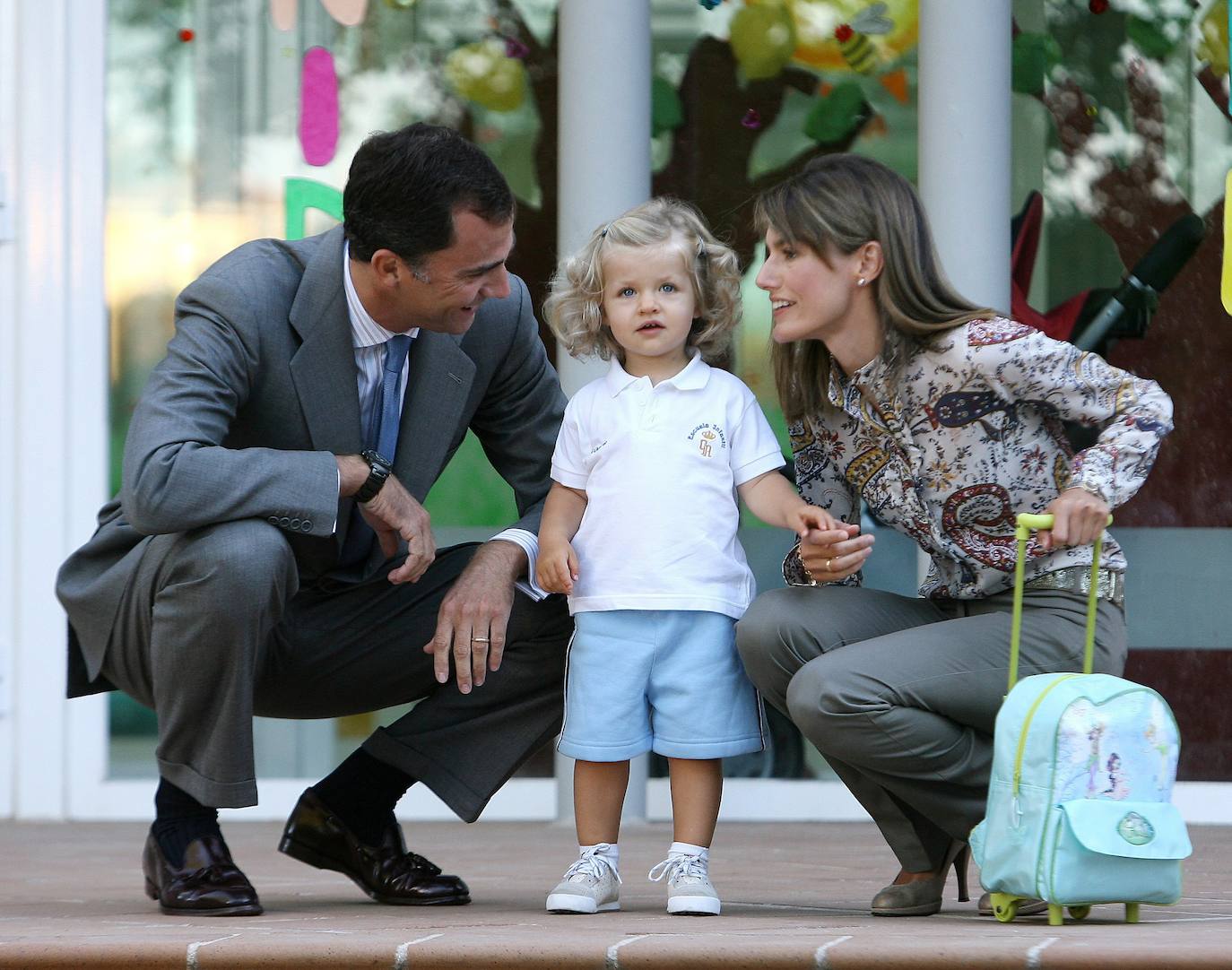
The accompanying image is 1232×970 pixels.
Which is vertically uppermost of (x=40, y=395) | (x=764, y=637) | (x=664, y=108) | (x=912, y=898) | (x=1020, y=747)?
(x=664, y=108)

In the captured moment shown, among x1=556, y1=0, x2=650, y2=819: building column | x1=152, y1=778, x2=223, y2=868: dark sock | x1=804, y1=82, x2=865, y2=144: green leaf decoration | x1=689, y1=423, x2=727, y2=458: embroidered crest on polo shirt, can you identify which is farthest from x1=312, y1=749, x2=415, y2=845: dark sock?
x1=804, y1=82, x2=865, y2=144: green leaf decoration

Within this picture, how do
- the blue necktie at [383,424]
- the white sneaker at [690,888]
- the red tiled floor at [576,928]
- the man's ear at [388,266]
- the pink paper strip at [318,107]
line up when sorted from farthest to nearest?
1. the pink paper strip at [318,107]
2. the blue necktie at [383,424]
3. the man's ear at [388,266]
4. the white sneaker at [690,888]
5. the red tiled floor at [576,928]

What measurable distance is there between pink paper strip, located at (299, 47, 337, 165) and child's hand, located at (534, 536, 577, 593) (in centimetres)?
243

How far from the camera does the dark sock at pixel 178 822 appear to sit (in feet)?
8.36

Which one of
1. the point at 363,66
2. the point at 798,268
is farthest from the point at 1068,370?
the point at 363,66

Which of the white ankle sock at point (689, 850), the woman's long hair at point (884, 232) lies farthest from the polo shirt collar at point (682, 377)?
the white ankle sock at point (689, 850)

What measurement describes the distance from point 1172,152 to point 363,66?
2.16 metres

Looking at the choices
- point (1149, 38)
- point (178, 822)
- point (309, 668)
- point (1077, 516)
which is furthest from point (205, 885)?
point (1149, 38)

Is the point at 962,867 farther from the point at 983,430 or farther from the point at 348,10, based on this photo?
the point at 348,10

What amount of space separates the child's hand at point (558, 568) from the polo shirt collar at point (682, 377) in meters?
0.26

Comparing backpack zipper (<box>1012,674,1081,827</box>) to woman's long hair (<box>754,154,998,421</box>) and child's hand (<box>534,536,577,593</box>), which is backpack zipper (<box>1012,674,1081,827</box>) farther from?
child's hand (<box>534,536,577,593</box>)

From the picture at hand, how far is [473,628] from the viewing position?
2.65m

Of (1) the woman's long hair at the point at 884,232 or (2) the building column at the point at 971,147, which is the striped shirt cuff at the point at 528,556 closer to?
(1) the woman's long hair at the point at 884,232

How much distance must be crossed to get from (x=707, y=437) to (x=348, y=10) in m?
2.60
